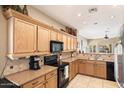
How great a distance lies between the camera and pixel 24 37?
7.01 ft

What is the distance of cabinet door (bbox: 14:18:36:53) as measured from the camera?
1968mm

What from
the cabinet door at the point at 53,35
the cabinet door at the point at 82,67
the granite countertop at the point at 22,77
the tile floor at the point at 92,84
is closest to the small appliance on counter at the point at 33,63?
the granite countertop at the point at 22,77

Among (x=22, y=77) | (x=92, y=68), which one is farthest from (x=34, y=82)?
(x=92, y=68)

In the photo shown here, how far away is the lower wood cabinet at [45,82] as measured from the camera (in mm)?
1844

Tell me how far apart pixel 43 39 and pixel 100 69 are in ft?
9.93

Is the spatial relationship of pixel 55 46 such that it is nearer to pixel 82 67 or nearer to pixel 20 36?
pixel 20 36

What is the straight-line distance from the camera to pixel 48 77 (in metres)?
2.39

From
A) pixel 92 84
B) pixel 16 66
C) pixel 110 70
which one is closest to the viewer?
pixel 16 66

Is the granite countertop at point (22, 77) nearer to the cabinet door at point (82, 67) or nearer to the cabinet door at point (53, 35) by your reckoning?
the cabinet door at point (53, 35)

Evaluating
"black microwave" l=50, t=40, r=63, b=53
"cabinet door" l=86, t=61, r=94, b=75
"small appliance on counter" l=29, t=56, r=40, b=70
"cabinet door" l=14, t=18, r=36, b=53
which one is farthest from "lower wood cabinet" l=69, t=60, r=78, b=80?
"cabinet door" l=14, t=18, r=36, b=53

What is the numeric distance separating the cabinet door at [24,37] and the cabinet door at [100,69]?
318cm
